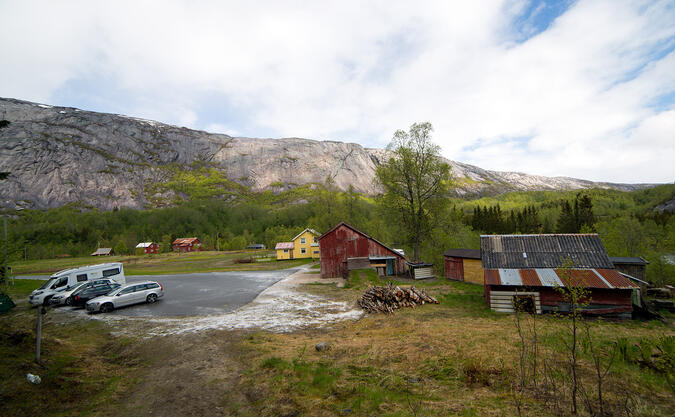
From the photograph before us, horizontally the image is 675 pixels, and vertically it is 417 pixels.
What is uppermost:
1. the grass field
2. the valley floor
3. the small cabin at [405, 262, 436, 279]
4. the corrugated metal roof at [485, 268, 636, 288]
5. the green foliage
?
the green foliage

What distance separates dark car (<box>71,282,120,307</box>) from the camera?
68.5ft

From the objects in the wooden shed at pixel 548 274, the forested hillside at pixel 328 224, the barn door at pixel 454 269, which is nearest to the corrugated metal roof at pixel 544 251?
the wooden shed at pixel 548 274

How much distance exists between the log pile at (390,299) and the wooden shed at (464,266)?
11.0m

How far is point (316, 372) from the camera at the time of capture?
8.86 metres

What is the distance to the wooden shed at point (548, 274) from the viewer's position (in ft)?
55.9

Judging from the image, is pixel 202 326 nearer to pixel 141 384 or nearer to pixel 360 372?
pixel 141 384

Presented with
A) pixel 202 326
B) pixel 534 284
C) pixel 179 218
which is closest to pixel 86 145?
pixel 179 218

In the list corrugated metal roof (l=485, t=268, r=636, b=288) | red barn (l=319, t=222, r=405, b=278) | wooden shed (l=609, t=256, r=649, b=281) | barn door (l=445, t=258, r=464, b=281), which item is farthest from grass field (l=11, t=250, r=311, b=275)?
wooden shed (l=609, t=256, r=649, b=281)

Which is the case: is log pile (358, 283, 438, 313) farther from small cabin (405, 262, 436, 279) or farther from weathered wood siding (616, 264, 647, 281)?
weathered wood siding (616, 264, 647, 281)

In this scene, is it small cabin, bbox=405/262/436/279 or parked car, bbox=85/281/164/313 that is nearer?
parked car, bbox=85/281/164/313

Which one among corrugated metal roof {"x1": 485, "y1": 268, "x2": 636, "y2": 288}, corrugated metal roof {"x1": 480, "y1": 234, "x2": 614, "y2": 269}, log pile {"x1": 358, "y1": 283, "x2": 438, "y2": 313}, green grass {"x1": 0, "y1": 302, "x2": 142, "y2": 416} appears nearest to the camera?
green grass {"x1": 0, "y1": 302, "x2": 142, "y2": 416}

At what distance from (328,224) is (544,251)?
41.4 meters

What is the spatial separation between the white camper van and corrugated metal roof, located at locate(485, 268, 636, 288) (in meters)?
31.7

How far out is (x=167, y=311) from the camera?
19.0 meters
